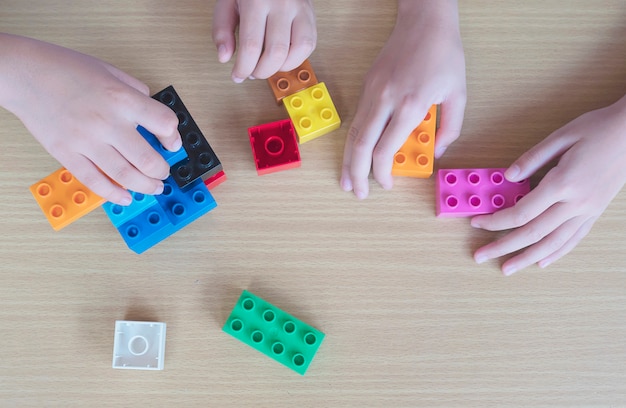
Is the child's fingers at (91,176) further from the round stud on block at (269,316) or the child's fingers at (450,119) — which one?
the child's fingers at (450,119)

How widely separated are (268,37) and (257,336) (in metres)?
0.41

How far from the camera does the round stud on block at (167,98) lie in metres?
0.67

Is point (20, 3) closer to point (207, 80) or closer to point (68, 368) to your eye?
point (207, 80)

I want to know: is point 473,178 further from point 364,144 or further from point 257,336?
point 257,336

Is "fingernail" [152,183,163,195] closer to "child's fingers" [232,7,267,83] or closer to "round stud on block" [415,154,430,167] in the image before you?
"child's fingers" [232,7,267,83]

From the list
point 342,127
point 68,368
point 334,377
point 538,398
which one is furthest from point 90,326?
point 538,398

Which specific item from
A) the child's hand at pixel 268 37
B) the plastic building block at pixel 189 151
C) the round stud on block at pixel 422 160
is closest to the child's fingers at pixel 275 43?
the child's hand at pixel 268 37

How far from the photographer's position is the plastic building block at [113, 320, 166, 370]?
25.9 inches

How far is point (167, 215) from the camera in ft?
2.26

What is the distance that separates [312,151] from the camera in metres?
0.75

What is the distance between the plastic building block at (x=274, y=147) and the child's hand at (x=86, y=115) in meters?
0.12

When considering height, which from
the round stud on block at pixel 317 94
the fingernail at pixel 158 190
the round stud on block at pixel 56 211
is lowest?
the round stud on block at pixel 56 211

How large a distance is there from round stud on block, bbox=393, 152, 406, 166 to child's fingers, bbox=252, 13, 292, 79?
0.21 metres

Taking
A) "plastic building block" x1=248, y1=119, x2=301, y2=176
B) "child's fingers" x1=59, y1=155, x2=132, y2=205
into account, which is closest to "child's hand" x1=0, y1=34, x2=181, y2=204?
"child's fingers" x1=59, y1=155, x2=132, y2=205
